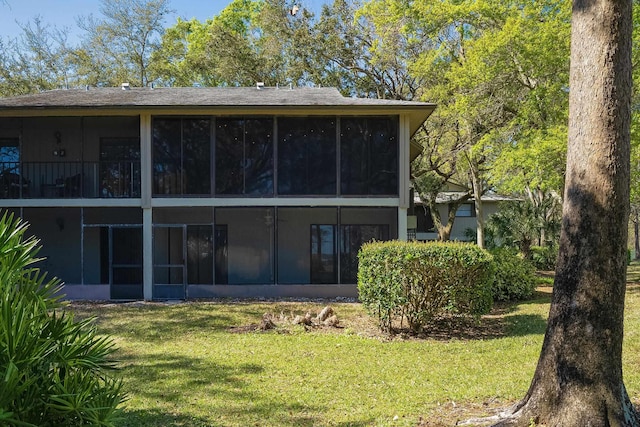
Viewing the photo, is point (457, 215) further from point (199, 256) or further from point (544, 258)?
point (199, 256)

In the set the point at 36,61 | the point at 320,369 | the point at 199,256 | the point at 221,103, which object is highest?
the point at 36,61

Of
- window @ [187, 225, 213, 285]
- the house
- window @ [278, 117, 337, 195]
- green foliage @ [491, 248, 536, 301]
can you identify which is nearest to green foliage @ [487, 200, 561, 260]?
green foliage @ [491, 248, 536, 301]

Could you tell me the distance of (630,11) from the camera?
4.52 metres

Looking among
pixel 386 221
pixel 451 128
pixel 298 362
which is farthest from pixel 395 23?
pixel 298 362

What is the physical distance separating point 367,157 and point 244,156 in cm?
345

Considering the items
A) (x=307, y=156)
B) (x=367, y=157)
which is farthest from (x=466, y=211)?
(x=307, y=156)

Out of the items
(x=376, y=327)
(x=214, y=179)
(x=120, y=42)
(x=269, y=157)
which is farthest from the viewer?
(x=120, y=42)

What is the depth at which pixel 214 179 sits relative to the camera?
48.2 feet

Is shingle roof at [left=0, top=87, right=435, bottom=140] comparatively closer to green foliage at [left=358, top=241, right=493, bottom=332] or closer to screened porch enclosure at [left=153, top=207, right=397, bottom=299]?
screened porch enclosure at [left=153, top=207, right=397, bottom=299]

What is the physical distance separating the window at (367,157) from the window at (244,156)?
6.90ft

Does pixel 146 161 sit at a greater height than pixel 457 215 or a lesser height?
greater

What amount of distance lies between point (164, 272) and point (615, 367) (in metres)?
13.8

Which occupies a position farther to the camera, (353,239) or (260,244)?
(260,244)

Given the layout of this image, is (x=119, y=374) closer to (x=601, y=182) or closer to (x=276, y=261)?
(x=601, y=182)
